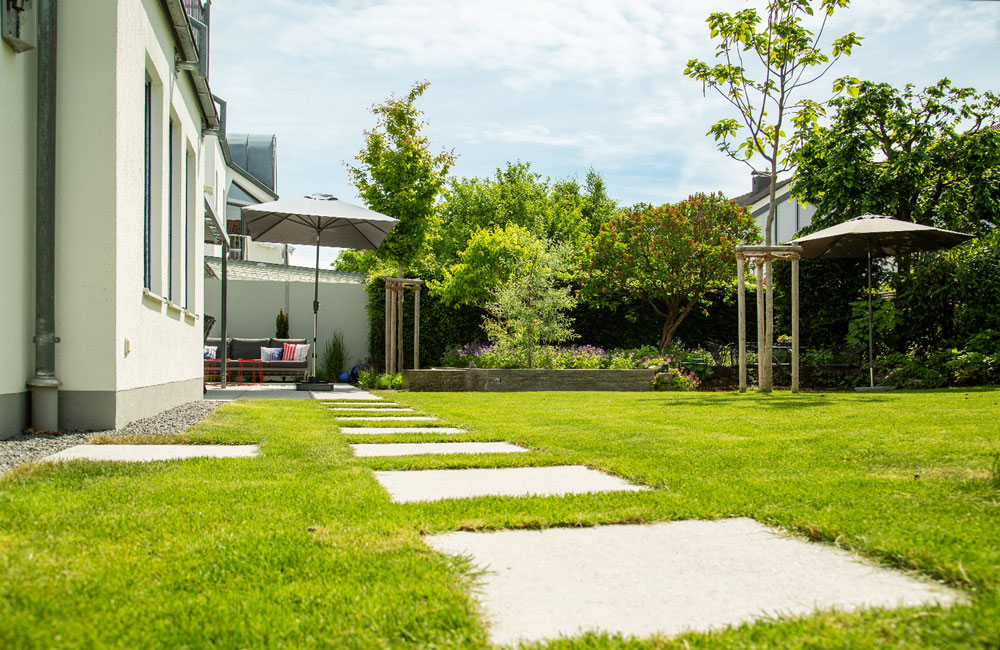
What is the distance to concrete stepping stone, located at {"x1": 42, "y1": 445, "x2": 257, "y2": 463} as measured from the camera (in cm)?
344

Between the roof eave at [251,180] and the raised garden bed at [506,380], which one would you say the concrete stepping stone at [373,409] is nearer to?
the raised garden bed at [506,380]

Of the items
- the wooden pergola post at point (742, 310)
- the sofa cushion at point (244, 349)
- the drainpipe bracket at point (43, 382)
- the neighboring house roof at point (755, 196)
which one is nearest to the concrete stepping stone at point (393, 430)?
the drainpipe bracket at point (43, 382)

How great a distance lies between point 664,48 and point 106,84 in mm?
7461

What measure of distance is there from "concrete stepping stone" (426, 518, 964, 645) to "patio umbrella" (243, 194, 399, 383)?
8.97 metres

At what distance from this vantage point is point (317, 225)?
A: 11859 millimetres

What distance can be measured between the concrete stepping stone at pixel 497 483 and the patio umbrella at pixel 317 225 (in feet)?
25.3

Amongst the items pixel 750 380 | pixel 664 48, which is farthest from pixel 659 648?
pixel 750 380

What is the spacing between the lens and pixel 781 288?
45.2 ft

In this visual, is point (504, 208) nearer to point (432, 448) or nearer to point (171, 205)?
point (171, 205)

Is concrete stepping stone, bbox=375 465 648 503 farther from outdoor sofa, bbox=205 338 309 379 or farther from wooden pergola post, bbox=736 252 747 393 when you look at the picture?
outdoor sofa, bbox=205 338 309 379

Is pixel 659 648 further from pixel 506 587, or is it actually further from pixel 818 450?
pixel 818 450

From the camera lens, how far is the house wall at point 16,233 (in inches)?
155

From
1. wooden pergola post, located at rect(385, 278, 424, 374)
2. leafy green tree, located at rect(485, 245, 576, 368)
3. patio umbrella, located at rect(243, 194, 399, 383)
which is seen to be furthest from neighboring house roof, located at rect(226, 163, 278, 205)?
leafy green tree, located at rect(485, 245, 576, 368)

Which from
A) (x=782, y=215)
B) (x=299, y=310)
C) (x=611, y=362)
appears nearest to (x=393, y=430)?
(x=611, y=362)
